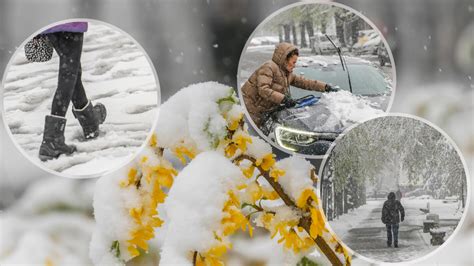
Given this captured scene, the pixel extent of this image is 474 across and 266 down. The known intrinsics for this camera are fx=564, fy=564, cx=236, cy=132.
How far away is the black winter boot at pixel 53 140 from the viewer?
2.71ft

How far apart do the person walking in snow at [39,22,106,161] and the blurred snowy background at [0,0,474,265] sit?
0.08 feet

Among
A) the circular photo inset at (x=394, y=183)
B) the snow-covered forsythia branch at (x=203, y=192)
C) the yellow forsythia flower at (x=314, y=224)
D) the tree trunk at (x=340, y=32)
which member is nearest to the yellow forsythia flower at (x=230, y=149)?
the snow-covered forsythia branch at (x=203, y=192)

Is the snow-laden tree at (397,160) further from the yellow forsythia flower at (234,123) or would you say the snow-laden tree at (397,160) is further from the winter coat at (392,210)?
the yellow forsythia flower at (234,123)

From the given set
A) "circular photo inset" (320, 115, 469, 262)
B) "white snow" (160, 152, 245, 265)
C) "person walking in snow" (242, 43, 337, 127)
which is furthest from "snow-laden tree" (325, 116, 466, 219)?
"white snow" (160, 152, 245, 265)

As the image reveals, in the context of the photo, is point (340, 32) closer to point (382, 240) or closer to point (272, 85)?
point (272, 85)

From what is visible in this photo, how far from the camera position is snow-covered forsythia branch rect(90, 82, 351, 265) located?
1.58 ft

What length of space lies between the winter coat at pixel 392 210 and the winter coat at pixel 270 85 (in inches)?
Result: 7.3

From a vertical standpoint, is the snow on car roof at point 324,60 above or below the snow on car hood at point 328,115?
above

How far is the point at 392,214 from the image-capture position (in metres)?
0.80

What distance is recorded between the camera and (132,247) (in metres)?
0.55

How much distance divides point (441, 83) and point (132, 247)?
1.81ft

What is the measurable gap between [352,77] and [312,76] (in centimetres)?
Answer: 6

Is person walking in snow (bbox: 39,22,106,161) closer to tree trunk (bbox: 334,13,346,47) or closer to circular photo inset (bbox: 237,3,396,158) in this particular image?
circular photo inset (bbox: 237,3,396,158)

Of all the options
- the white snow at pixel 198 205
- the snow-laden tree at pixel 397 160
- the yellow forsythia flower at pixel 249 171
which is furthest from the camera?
the snow-laden tree at pixel 397 160
